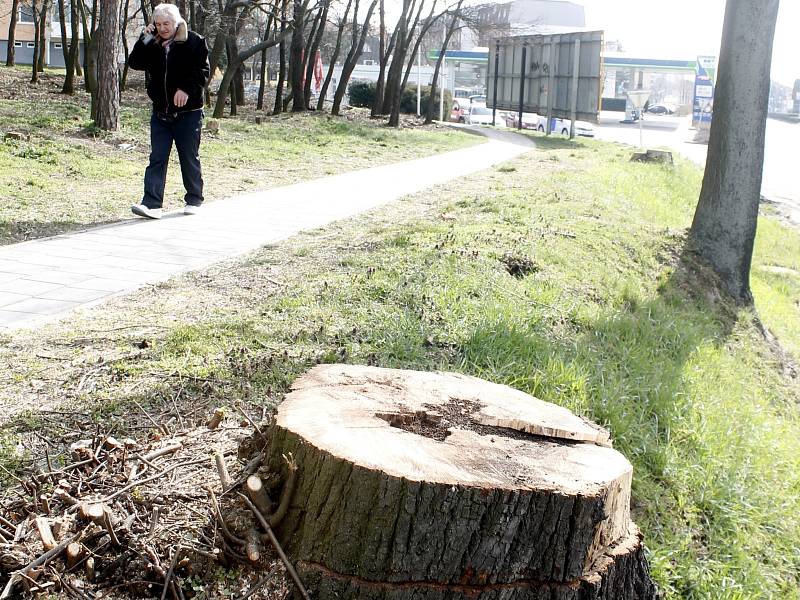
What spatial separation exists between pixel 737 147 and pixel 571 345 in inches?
224

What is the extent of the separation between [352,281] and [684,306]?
3.48 m

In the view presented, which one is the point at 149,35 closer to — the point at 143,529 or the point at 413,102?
the point at 143,529

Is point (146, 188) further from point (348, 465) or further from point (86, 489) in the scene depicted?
point (348, 465)

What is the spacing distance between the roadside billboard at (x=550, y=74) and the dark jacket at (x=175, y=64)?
2202cm

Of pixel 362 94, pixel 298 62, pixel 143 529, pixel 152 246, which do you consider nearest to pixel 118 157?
pixel 152 246

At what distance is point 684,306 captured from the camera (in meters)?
8.13

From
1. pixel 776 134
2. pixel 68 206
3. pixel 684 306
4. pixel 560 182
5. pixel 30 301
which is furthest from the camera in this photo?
pixel 776 134

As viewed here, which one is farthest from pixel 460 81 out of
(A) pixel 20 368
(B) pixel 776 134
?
(A) pixel 20 368

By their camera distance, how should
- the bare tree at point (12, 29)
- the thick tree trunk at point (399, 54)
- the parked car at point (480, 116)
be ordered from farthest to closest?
1. the parked car at point (480, 116)
2. the thick tree trunk at point (399, 54)
3. the bare tree at point (12, 29)

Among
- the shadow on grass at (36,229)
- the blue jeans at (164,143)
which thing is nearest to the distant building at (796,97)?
the blue jeans at (164,143)

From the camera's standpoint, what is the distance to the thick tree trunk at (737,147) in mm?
9711

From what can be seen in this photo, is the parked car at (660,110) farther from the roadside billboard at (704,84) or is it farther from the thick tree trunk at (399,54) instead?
the thick tree trunk at (399,54)

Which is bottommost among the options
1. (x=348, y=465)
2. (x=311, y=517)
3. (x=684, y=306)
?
(x=684, y=306)

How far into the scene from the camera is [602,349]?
5762mm
